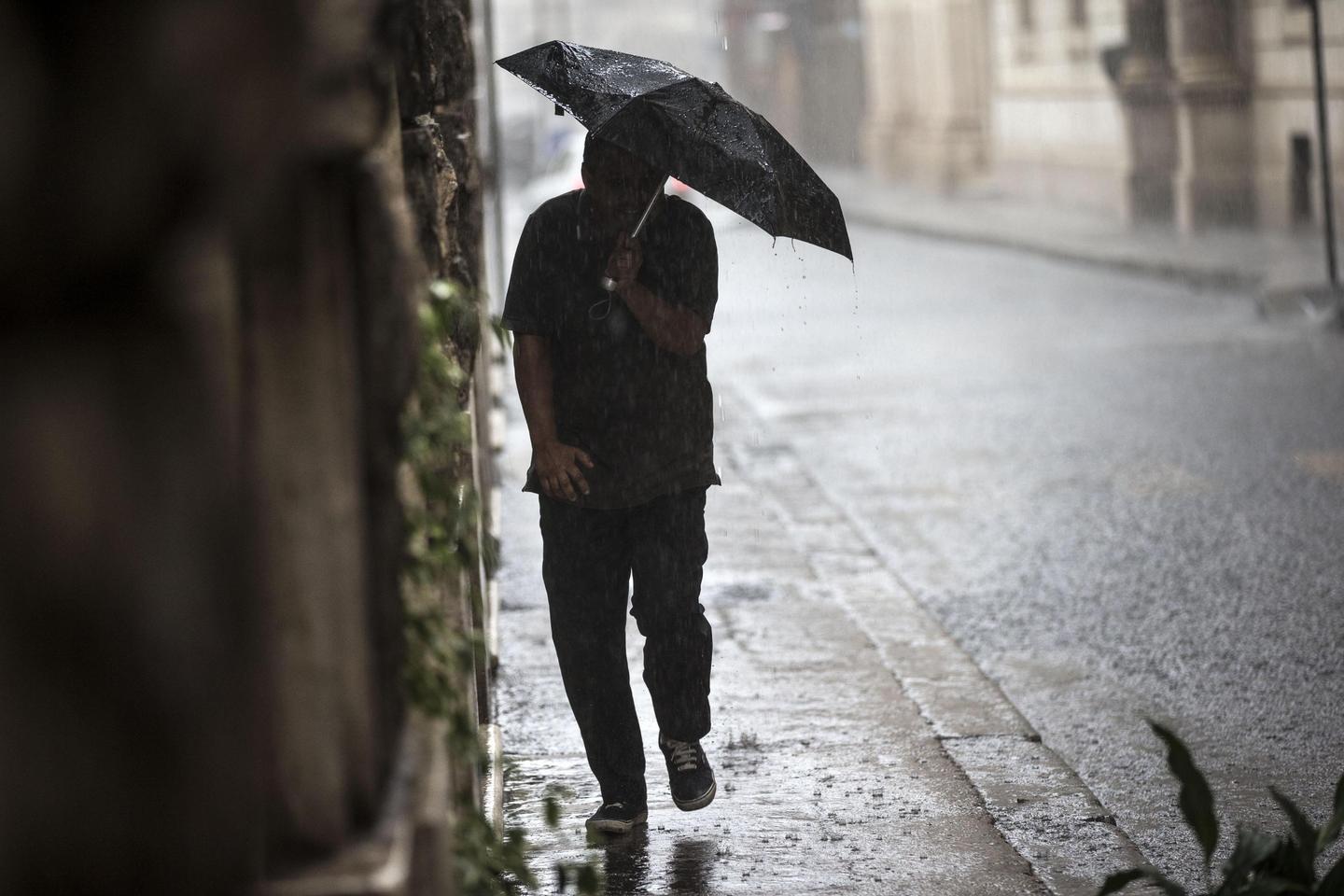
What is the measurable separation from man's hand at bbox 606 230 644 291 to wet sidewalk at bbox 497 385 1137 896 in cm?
136

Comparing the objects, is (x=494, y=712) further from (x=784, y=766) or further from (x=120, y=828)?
(x=120, y=828)

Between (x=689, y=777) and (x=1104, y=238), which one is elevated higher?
(x=1104, y=238)

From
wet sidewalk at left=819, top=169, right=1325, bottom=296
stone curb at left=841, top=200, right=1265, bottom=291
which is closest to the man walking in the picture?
wet sidewalk at left=819, top=169, right=1325, bottom=296

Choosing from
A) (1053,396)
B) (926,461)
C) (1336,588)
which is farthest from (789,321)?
(1336,588)

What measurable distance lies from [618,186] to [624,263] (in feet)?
0.66

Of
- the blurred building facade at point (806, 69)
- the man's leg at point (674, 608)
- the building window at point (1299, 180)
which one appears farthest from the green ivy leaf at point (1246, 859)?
the blurred building facade at point (806, 69)

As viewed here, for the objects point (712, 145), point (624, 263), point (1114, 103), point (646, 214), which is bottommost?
point (624, 263)

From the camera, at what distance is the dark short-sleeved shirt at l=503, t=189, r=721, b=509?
429 centimetres

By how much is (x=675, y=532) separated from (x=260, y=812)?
2.70 m

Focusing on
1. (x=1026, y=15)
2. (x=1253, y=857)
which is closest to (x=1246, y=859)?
(x=1253, y=857)

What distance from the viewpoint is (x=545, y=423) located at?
4332 mm

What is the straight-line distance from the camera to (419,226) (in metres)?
3.43

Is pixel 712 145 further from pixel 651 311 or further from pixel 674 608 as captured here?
pixel 674 608

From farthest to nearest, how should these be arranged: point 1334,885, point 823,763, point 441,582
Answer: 1. point 823,763
2. point 1334,885
3. point 441,582
